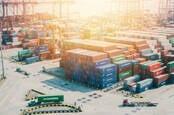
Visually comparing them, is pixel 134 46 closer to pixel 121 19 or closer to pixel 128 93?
pixel 128 93

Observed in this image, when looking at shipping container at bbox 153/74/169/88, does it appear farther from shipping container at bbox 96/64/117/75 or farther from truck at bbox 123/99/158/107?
truck at bbox 123/99/158/107

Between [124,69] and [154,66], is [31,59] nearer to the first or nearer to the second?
[124,69]

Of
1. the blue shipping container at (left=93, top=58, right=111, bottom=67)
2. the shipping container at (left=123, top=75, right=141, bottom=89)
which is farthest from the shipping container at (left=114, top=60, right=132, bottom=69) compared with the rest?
the shipping container at (left=123, top=75, right=141, bottom=89)

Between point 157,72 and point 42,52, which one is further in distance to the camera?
point 42,52

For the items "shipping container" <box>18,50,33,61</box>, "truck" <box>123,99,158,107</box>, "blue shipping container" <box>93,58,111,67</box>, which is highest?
"blue shipping container" <box>93,58,111,67</box>

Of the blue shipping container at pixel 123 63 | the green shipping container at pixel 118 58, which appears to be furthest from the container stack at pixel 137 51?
the blue shipping container at pixel 123 63

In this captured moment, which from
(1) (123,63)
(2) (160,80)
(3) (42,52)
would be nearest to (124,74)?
(1) (123,63)

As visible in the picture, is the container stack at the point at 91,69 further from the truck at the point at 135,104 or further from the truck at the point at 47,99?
the truck at the point at 47,99
